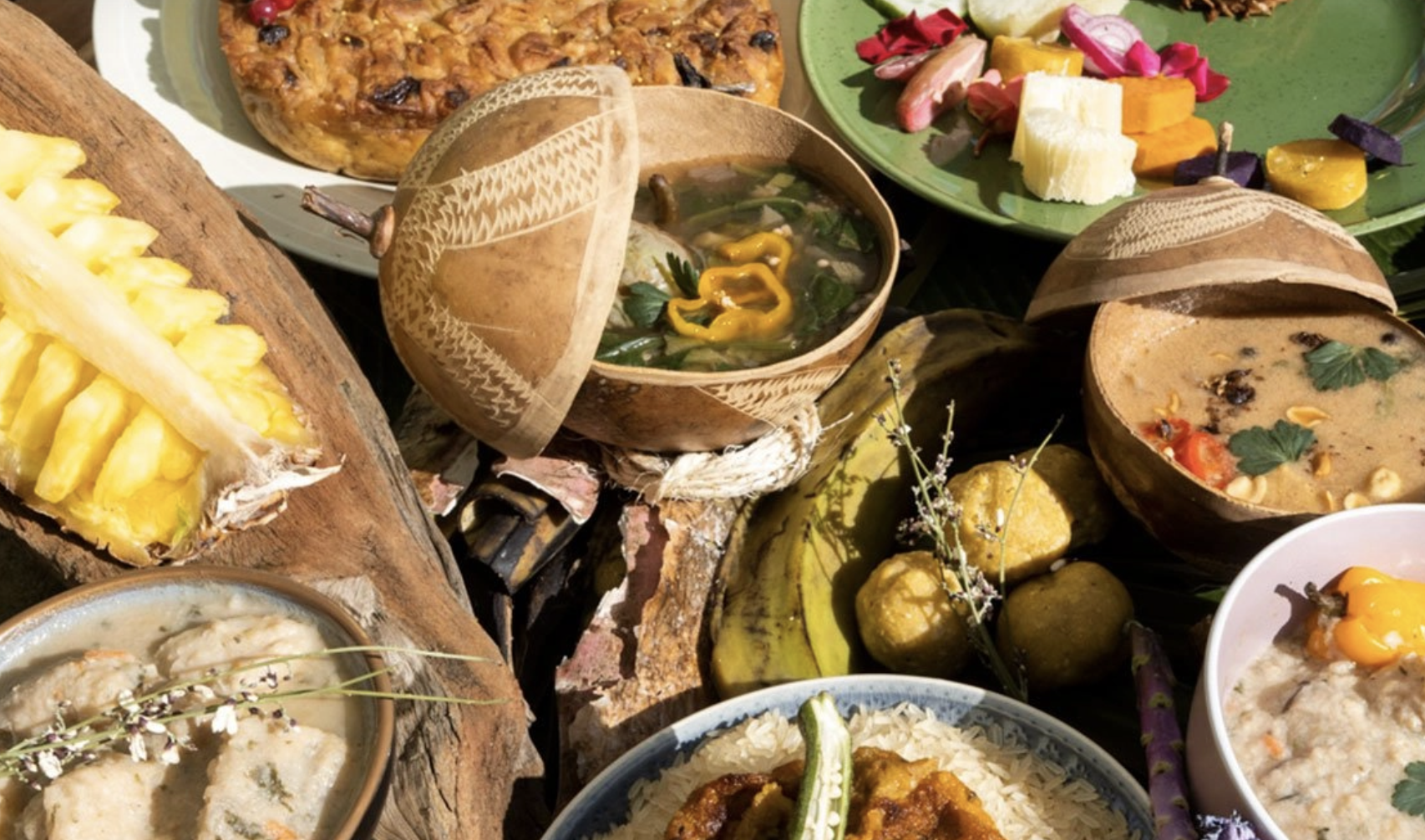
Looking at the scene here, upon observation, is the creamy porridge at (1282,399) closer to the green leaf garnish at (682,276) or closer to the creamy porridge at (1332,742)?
the creamy porridge at (1332,742)

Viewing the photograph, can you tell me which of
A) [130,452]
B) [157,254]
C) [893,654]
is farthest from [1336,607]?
[157,254]

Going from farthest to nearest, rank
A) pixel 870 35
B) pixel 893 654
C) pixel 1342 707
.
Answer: pixel 870 35, pixel 893 654, pixel 1342 707

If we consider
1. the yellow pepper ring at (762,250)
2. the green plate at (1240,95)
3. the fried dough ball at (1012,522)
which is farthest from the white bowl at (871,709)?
the green plate at (1240,95)

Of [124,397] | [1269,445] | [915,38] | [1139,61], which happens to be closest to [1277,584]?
[1269,445]

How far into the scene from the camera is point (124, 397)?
187 cm

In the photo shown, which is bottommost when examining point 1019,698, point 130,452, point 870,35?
point 1019,698

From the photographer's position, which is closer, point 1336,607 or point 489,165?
point 1336,607

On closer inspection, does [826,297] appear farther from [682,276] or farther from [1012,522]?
[1012,522]

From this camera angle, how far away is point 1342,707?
5.80ft

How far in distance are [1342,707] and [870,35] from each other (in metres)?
2.03

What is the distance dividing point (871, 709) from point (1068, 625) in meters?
0.39

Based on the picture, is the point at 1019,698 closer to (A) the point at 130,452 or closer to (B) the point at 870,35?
(A) the point at 130,452

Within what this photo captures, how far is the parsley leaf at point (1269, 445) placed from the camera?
84.4 inches

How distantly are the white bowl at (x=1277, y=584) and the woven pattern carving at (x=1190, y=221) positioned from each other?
0.55m
